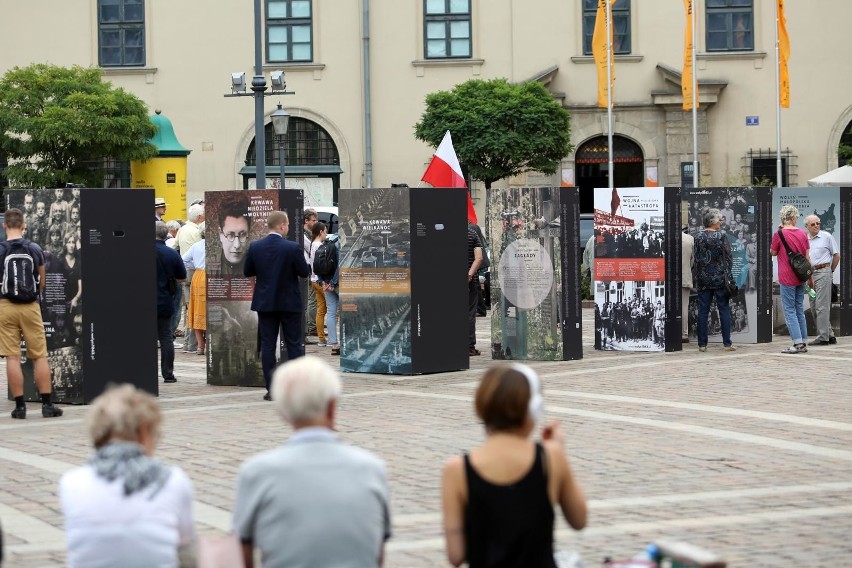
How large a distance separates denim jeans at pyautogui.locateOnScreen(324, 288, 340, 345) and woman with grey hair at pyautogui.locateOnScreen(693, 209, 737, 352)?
4363mm

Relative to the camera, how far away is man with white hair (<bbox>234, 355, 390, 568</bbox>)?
165 inches

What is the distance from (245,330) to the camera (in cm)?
1526

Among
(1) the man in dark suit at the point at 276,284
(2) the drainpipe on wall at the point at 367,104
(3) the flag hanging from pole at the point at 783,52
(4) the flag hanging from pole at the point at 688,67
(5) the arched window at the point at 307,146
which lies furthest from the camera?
(5) the arched window at the point at 307,146

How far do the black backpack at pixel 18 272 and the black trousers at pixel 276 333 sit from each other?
84.0 inches

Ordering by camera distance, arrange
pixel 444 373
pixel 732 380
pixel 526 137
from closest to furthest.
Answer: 1. pixel 732 380
2. pixel 444 373
3. pixel 526 137

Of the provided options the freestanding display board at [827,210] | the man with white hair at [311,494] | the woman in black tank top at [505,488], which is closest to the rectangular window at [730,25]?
the freestanding display board at [827,210]

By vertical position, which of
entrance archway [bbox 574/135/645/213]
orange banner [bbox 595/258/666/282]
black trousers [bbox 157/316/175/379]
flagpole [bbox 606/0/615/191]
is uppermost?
flagpole [bbox 606/0/615/191]

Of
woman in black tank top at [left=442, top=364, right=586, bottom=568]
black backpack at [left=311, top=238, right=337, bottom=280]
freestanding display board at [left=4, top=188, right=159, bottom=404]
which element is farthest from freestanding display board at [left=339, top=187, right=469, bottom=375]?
woman in black tank top at [left=442, top=364, right=586, bottom=568]

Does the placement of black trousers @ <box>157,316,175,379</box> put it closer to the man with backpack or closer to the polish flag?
the man with backpack

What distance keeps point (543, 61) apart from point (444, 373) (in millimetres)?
27357

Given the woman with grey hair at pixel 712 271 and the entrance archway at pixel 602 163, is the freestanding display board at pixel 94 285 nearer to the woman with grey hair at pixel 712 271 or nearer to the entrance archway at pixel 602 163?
the woman with grey hair at pixel 712 271

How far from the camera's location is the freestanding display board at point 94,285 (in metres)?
13.7

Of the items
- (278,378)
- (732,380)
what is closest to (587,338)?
(732,380)

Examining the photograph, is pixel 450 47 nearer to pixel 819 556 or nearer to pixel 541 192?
pixel 541 192
